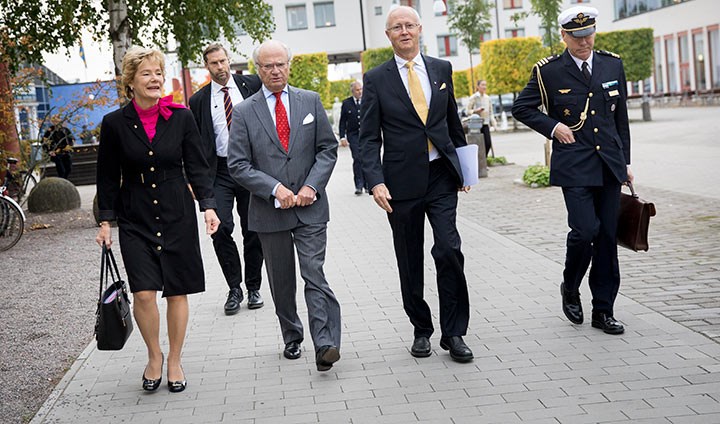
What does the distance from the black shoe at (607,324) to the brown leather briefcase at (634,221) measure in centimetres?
48

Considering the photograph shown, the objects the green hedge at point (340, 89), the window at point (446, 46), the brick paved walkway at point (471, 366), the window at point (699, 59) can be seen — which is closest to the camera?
the brick paved walkway at point (471, 366)

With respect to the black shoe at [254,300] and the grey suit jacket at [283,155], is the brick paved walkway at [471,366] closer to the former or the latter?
the black shoe at [254,300]

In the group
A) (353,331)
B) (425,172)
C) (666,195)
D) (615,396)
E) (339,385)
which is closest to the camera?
(615,396)

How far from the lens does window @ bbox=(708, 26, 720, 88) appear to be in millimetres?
57375

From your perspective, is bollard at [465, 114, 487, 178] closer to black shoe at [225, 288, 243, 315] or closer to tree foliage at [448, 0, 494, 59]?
black shoe at [225, 288, 243, 315]

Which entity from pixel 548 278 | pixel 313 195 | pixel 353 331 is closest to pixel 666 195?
pixel 548 278

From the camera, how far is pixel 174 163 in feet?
19.6

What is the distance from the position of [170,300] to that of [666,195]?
10.1m

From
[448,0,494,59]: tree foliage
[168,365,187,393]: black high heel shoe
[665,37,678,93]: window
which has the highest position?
[448,0,494,59]: tree foliage

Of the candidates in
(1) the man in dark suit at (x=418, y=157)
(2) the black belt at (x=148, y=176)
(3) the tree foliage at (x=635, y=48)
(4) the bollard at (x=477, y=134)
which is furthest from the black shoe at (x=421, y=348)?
(3) the tree foliage at (x=635, y=48)

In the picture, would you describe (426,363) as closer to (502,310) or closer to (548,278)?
(502,310)

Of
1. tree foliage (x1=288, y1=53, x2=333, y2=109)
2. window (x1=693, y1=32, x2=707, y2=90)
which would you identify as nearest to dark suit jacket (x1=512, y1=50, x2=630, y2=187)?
tree foliage (x1=288, y1=53, x2=333, y2=109)

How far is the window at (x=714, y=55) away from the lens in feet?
188

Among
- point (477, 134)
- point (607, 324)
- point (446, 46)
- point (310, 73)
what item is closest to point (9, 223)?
point (607, 324)
